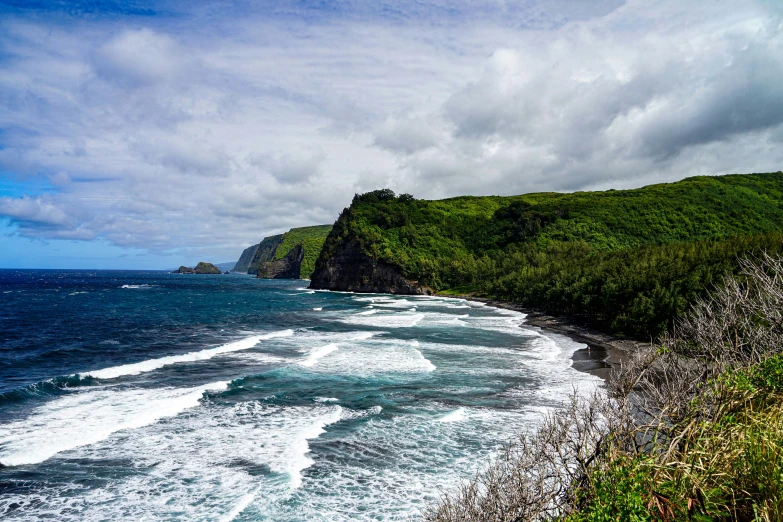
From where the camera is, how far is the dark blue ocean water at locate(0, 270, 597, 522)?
16.0m

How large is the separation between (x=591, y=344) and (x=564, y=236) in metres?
86.0

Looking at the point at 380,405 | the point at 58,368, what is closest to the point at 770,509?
the point at 380,405

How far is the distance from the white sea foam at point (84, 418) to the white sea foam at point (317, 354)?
8027 millimetres

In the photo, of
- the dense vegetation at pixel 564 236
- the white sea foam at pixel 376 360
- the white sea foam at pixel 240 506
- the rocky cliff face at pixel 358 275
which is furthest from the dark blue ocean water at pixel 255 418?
the rocky cliff face at pixel 358 275

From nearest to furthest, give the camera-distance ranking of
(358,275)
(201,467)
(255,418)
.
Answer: (201,467)
(255,418)
(358,275)

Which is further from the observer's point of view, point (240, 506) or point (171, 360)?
point (171, 360)

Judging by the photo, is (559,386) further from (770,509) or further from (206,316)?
(206,316)

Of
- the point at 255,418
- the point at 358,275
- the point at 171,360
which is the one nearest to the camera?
the point at 255,418

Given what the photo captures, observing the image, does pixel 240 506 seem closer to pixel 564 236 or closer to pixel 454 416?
pixel 454 416

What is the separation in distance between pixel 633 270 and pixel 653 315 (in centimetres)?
1200

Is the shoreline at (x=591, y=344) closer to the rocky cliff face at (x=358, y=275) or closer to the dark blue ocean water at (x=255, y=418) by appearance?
the dark blue ocean water at (x=255, y=418)

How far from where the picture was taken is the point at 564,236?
414 feet

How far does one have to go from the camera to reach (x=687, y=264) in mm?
49688

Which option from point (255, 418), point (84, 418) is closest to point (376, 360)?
point (255, 418)
